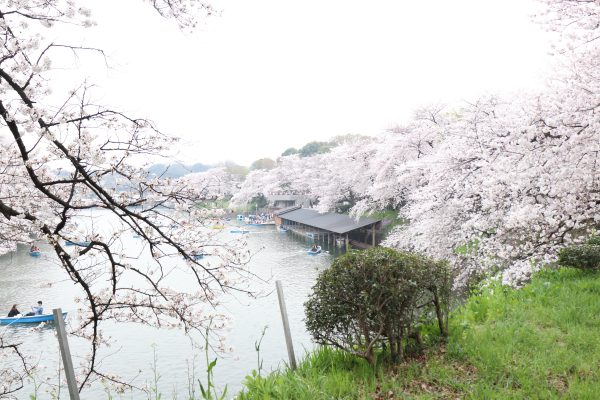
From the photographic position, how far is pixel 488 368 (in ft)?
13.4

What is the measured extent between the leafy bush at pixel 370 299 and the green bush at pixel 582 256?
13.8 feet

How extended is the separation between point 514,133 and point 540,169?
1.09 meters

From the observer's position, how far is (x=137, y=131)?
11.2 feet

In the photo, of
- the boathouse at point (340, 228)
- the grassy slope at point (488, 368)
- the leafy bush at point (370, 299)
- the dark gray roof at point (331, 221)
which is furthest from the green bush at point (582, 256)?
the dark gray roof at point (331, 221)

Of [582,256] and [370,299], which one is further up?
[370,299]

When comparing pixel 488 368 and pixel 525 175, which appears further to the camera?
pixel 525 175

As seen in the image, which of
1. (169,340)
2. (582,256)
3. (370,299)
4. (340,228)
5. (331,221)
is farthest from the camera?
(331,221)

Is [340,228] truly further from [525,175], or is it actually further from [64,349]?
[64,349]

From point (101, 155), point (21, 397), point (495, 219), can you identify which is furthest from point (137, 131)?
point (21, 397)

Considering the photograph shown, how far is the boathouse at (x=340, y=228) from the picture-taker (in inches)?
1005

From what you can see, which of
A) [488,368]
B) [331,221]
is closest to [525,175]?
[488,368]

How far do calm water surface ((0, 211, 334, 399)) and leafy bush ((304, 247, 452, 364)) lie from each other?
3.08 ft

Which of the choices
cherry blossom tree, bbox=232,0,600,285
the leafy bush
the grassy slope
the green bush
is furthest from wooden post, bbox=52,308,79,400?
the green bush

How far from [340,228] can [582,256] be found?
62.2 feet
